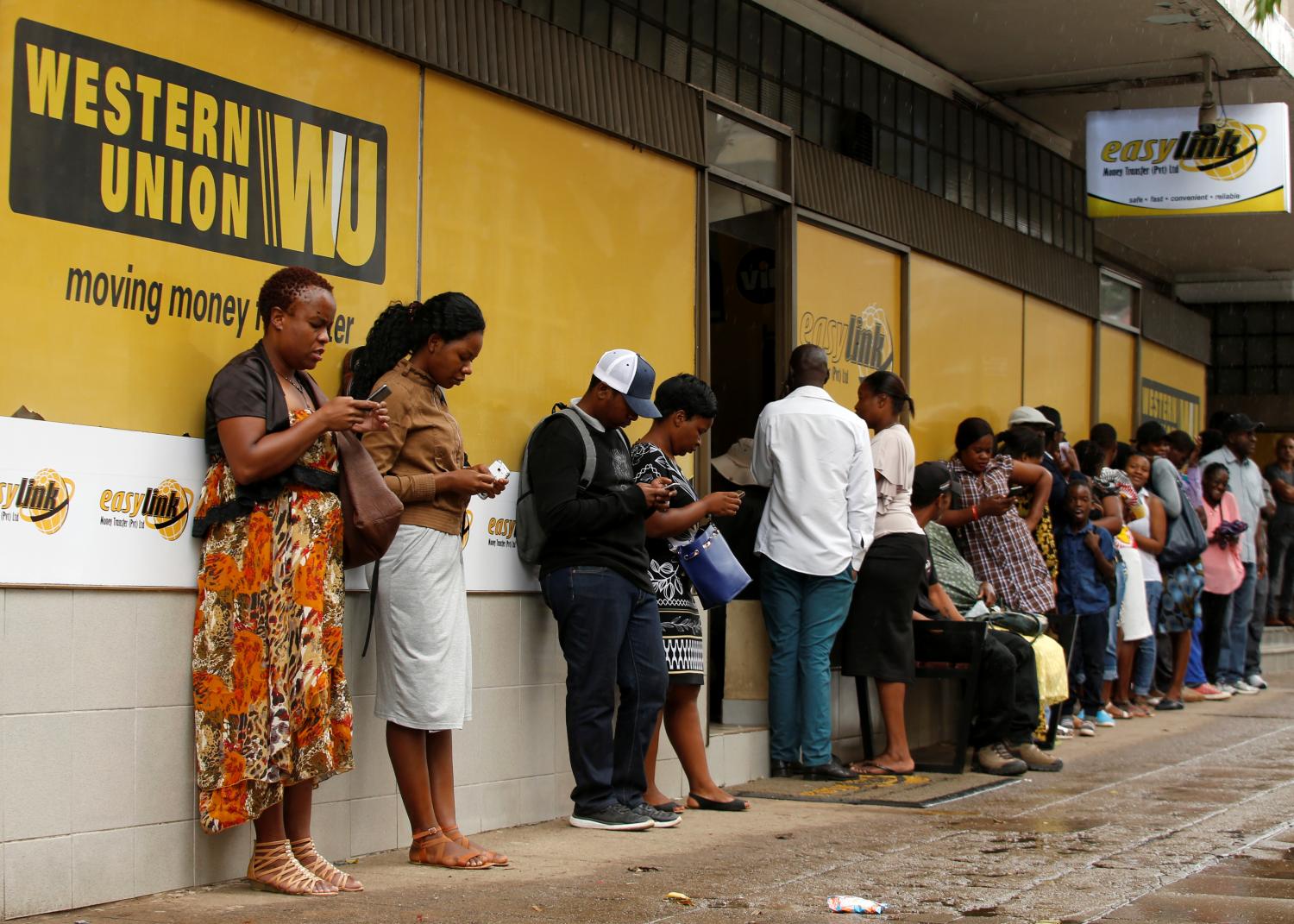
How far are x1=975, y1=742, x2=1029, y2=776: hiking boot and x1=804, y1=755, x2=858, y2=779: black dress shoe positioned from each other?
843mm

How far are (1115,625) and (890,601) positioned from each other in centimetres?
332

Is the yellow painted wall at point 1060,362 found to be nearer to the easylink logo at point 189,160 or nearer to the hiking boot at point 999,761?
the hiking boot at point 999,761

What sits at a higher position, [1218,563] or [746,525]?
[746,525]

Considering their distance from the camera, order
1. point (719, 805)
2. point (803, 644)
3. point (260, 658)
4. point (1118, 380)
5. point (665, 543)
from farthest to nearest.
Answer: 1. point (1118, 380)
2. point (803, 644)
3. point (719, 805)
4. point (665, 543)
5. point (260, 658)

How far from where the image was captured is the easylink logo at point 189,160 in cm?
509

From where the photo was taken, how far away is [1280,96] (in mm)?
12336

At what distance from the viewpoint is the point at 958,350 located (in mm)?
11656

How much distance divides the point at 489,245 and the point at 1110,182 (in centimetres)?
673

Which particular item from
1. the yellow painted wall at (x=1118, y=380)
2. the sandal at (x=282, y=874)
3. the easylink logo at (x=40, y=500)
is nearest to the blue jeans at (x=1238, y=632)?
the yellow painted wall at (x=1118, y=380)

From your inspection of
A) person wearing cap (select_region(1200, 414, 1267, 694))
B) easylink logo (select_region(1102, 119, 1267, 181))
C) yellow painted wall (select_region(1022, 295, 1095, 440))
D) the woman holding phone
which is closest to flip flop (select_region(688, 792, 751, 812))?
the woman holding phone

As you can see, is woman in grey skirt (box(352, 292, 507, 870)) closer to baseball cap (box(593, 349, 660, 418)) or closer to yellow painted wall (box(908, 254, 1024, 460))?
baseball cap (box(593, 349, 660, 418))

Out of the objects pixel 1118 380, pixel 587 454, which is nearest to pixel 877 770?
pixel 587 454

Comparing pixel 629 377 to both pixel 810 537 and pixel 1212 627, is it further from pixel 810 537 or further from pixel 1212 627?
pixel 1212 627

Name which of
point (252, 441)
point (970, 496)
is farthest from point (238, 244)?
point (970, 496)
